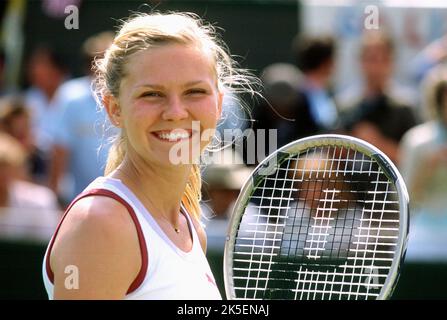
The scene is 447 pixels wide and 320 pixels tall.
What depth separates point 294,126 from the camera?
640 centimetres

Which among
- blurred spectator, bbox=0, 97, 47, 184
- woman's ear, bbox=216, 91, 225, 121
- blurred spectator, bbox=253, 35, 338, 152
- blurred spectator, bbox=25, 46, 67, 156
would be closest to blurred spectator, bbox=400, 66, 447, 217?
blurred spectator, bbox=253, 35, 338, 152

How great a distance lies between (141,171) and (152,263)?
0.31 m

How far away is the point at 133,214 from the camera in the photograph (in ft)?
8.56

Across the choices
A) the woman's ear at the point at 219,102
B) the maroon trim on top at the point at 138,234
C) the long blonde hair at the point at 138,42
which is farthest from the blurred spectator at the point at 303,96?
the maroon trim on top at the point at 138,234

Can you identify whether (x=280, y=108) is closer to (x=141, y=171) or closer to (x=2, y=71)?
(x=2, y=71)

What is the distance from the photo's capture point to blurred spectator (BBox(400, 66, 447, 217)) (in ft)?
19.3

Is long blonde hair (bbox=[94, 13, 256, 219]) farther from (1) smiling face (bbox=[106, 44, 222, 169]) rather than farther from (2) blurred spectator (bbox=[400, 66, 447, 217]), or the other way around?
(2) blurred spectator (bbox=[400, 66, 447, 217])

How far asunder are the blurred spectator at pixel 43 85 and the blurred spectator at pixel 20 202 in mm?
754

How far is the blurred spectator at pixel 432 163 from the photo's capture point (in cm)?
588

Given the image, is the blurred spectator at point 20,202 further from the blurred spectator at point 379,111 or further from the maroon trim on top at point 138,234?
the maroon trim on top at point 138,234

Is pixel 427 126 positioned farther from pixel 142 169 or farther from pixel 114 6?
pixel 142 169

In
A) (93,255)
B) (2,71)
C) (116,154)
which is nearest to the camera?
(93,255)

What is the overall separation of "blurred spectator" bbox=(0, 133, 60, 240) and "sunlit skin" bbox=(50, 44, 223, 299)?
3116 millimetres

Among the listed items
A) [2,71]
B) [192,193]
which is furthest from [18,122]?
[192,193]
